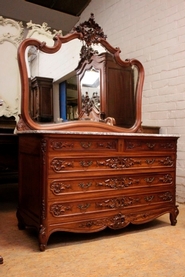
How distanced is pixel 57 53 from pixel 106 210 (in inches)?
52.2

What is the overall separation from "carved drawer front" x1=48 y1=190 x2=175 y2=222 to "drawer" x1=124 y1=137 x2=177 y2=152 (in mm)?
344

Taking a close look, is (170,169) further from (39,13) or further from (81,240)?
(39,13)

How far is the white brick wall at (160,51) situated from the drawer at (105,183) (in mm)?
895

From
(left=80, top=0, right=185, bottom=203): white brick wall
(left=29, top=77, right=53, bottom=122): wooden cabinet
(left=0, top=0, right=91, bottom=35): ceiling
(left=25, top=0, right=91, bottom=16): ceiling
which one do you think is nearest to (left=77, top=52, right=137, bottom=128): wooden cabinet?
(left=29, top=77, right=53, bottom=122): wooden cabinet

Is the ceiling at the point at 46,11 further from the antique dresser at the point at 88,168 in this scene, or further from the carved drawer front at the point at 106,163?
the carved drawer front at the point at 106,163

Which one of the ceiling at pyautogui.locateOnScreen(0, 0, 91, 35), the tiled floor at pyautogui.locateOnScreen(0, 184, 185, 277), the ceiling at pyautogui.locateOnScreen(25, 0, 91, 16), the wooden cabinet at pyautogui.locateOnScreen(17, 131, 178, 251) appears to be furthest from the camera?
the ceiling at pyautogui.locateOnScreen(25, 0, 91, 16)

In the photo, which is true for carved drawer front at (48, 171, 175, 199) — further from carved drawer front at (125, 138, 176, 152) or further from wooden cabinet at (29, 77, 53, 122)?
wooden cabinet at (29, 77, 53, 122)

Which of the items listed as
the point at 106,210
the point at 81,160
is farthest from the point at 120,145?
the point at 106,210

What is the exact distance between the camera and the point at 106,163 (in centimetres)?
192

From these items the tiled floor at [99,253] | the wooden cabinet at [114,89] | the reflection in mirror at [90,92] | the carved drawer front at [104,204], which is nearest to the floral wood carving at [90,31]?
the wooden cabinet at [114,89]

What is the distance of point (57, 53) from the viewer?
7.37 ft

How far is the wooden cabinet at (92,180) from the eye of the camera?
171cm

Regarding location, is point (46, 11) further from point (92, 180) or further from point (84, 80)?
point (92, 180)

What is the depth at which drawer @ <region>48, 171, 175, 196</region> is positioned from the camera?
173 centimetres
